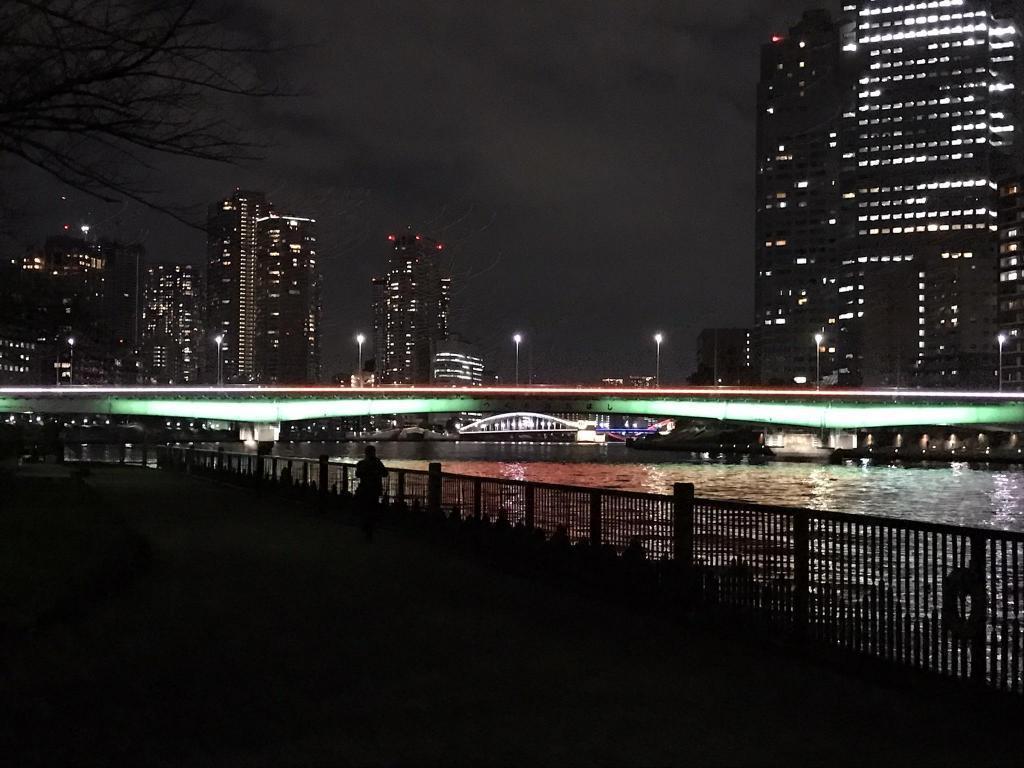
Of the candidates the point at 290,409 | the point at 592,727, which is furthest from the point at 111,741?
the point at 290,409

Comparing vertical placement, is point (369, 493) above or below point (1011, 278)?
below

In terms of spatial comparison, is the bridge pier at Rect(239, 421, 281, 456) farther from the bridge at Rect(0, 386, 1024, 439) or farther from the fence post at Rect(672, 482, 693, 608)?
the fence post at Rect(672, 482, 693, 608)

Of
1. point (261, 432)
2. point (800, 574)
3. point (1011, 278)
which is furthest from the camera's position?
point (1011, 278)

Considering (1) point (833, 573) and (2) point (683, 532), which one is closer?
(1) point (833, 573)

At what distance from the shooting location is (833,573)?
967 centimetres

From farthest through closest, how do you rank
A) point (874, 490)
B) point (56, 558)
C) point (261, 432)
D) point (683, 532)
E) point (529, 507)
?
point (261, 432) → point (874, 490) → point (529, 507) → point (56, 558) → point (683, 532)

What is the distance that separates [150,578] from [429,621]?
199 inches

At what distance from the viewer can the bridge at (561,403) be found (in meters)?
97.4

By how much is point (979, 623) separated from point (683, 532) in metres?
4.14

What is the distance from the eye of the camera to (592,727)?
732 centimetres

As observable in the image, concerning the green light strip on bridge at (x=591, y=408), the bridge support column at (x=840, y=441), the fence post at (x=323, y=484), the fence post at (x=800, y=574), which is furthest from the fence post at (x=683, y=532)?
the bridge support column at (x=840, y=441)

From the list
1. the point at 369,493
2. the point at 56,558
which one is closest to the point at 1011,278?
the point at 369,493

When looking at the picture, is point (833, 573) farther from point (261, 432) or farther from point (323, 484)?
point (261, 432)

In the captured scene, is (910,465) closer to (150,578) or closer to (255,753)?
(150,578)
